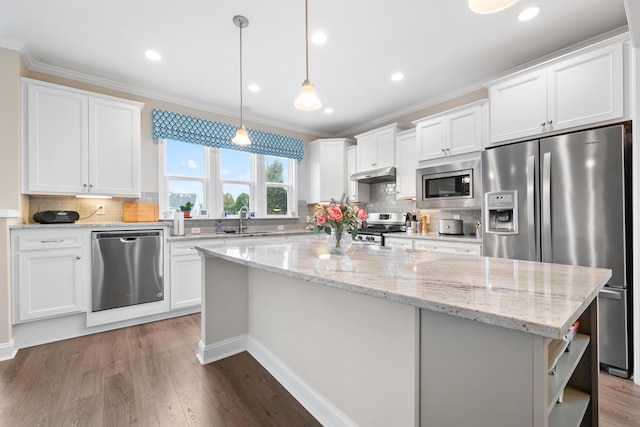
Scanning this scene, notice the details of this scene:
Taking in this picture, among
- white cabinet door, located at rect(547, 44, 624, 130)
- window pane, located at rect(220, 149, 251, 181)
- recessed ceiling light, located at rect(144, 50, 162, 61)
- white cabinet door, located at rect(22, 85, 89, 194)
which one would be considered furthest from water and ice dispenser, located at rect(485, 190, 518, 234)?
white cabinet door, located at rect(22, 85, 89, 194)

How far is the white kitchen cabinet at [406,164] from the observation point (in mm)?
3826

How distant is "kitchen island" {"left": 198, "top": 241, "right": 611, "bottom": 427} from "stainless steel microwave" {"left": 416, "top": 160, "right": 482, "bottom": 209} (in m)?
1.84

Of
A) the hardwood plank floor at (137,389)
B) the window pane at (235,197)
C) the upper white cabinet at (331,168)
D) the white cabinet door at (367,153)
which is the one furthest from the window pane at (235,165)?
the hardwood plank floor at (137,389)

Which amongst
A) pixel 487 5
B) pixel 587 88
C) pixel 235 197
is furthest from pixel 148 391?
pixel 587 88

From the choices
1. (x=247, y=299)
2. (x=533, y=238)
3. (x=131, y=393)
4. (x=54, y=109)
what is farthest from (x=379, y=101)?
(x=131, y=393)

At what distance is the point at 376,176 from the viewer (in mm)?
4273

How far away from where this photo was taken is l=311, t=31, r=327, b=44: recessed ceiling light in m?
2.47

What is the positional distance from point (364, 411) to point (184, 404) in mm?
1125

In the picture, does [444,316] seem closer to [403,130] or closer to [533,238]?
[533,238]

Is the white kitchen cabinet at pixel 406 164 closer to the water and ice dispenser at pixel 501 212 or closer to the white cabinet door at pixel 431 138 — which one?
the white cabinet door at pixel 431 138

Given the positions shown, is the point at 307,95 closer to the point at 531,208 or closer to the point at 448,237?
the point at 531,208

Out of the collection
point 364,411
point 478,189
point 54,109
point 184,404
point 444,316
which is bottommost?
point 184,404

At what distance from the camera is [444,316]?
2.85ft

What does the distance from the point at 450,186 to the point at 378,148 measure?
4.25ft
